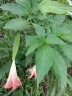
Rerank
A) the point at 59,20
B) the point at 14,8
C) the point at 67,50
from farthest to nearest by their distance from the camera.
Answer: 1. the point at 59,20
2. the point at 14,8
3. the point at 67,50

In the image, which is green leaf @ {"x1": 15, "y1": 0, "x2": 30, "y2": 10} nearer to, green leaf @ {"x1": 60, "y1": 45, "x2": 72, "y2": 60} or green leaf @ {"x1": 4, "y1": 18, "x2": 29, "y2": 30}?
green leaf @ {"x1": 4, "y1": 18, "x2": 29, "y2": 30}

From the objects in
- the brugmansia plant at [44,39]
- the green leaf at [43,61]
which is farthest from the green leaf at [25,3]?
the green leaf at [43,61]

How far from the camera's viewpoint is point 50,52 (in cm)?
122

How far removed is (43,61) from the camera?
3.86ft

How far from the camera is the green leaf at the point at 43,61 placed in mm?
1159

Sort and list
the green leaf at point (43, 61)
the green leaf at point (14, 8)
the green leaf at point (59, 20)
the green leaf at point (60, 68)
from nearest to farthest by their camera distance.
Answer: the green leaf at point (43, 61), the green leaf at point (60, 68), the green leaf at point (14, 8), the green leaf at point (59, 20)

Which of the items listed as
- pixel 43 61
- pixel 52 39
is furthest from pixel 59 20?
pixel 43 61

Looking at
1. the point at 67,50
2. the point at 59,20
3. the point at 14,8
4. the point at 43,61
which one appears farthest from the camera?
the point at 59,20

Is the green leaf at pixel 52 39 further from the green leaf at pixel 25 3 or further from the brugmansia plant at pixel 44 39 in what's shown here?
the green leaf at pixel 25 3

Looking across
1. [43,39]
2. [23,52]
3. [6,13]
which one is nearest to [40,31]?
[43,39]

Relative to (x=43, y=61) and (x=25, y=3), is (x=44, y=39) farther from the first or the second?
(x=25, y=3)

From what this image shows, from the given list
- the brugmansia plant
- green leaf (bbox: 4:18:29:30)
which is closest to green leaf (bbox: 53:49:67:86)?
the brugmansia plant

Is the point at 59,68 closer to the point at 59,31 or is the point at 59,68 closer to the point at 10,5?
the point at 59,31

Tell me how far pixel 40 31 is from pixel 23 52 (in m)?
0.43
